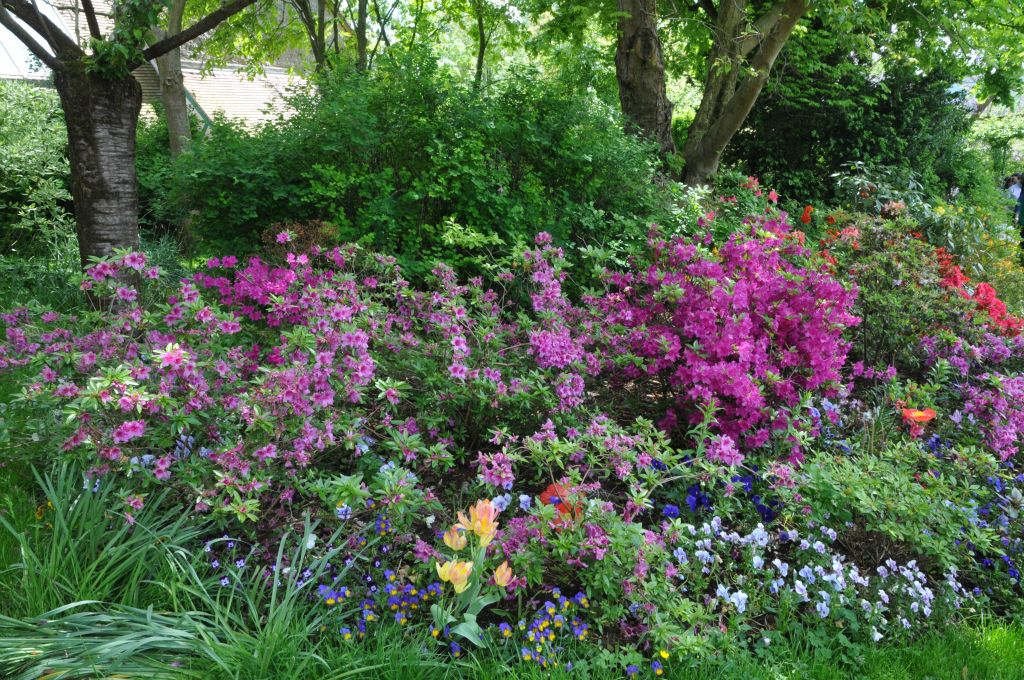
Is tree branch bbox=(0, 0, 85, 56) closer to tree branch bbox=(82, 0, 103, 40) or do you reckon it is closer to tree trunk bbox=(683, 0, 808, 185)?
tree branch bbox=(82, 0, 103, 40)

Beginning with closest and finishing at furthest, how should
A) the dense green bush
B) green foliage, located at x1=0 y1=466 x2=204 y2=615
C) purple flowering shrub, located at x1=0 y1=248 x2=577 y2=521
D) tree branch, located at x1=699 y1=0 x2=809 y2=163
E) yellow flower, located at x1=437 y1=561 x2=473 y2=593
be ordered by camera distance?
yellow flower, located at x1=437 y1=561 x2=473 y2=593 → green foliage, located at x1=0 y1=466 x2=204 y2=615 → purple flowering shrub, located at x1=0 y1=248 x2=577 y2=521 → the dense green bush → tree branch, located at x1=699 y1=0 x2=809 y2=163

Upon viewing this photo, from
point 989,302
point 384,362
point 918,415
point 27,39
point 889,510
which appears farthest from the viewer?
point 989,302

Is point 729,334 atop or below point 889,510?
atop

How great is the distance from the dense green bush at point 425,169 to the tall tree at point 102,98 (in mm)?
953

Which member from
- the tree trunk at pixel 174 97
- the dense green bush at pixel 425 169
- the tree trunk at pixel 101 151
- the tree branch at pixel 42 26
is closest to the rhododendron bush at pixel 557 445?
the tree trunk at pixel 101 151

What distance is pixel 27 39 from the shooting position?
430 cm

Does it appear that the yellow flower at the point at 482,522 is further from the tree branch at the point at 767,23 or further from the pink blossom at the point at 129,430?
the tree branch at the point at 767,23

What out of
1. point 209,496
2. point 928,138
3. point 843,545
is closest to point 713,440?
point 843,545

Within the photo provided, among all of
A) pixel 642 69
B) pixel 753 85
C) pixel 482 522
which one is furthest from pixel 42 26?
pixel 753 85

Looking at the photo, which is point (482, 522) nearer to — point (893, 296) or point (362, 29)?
point (893, 296)

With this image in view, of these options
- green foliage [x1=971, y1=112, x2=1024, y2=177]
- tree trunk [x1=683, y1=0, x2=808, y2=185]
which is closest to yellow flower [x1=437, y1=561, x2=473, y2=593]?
tree trunk [x1=683, y1=0, x2=808, y2=185]

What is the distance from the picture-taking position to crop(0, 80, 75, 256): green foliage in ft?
27.2

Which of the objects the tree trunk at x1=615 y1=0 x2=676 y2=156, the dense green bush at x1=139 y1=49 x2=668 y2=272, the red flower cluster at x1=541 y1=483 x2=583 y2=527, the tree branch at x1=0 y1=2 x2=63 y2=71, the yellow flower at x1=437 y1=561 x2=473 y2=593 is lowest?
the yellow flower at x1=437 y1=561 x2=473 y2=593

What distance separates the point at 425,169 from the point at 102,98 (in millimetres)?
2141
